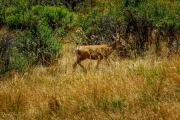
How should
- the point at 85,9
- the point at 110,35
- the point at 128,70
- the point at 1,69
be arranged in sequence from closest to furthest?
1. the point at 128,70
2. the point at 1,69
3. the point at 110,35
4. the point at 85,9

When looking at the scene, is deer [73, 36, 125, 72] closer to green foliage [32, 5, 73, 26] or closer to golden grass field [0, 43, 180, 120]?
golden grass field [0, 43, 180, 120]

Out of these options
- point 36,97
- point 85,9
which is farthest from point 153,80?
point 85,9

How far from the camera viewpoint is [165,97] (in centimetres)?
635

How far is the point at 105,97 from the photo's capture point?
6594 millimetres

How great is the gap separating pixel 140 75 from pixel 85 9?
18.3 meters

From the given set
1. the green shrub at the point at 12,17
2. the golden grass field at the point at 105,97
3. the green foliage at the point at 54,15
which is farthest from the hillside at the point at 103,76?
the green shrub at the point at 12,17

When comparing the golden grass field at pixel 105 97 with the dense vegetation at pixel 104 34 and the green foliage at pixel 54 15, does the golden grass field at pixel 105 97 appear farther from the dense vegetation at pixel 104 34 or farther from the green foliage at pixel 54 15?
the green foliage at pixel 54 15

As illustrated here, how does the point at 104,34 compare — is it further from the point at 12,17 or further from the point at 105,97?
the point at 105,97

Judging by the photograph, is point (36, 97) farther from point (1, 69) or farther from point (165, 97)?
point (1, 69)

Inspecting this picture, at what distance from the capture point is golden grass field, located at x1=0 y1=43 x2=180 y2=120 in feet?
20.0

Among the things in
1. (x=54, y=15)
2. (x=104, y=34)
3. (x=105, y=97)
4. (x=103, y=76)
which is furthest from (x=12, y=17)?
(x=105, y=97)

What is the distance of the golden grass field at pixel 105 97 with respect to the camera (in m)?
6.09

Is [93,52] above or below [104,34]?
above

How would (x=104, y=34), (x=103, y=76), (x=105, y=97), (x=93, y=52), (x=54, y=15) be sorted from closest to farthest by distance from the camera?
(x=105, y=97) → (x=103, y=76) → (x=93, y=52) → (x=104, y=34) → (x=54, y=15)
